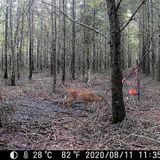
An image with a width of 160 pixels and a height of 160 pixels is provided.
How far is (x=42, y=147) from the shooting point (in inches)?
287

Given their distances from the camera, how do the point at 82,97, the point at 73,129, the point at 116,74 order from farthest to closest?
1. the point at 82,97
2. the point at 116,74
3. the point at 73,129

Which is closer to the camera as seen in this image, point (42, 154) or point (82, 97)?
point (42, 154)

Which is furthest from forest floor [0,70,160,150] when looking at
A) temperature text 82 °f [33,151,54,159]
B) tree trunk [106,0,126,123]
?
temperature text 82 °f [33,151,54,159]

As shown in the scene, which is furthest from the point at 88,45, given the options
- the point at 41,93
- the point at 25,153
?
the point at 25,153

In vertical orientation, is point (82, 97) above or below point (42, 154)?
above
